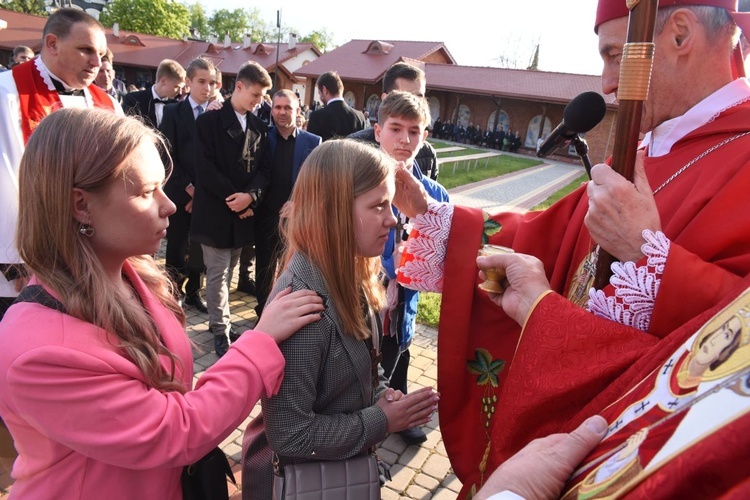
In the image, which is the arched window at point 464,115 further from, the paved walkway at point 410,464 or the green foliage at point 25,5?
the green foliage at point 25,5

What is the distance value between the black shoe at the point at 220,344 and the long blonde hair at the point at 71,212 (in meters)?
2.71

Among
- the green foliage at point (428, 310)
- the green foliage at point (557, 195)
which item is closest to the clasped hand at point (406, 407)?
the green foliage at point (428, 310)

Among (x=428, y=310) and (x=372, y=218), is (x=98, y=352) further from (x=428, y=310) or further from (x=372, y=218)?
(x=428, y=310)

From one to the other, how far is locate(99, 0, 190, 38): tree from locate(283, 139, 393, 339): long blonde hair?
53.6 metres

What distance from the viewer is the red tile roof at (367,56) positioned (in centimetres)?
3027

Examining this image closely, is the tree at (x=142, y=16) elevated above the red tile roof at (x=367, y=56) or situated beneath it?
elevated above

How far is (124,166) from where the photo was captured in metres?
1.28

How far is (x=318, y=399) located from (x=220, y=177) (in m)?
2.81

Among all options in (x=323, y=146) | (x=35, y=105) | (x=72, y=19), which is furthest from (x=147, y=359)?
(x=72, y=19)

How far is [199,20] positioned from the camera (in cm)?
6712

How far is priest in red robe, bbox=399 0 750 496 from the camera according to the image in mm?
1155

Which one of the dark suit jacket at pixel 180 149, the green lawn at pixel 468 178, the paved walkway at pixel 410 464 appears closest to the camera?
the paved walkway at pixel 410 464

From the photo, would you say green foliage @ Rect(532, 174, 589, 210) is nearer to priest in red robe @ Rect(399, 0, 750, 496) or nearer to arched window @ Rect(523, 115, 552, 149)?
arched window @ Rect(523, 115, 552, 149)

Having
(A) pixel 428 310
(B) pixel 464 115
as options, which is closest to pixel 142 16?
(B) pixel 464 115
